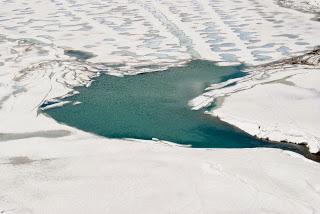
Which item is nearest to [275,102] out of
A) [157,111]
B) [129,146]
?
[157,111]

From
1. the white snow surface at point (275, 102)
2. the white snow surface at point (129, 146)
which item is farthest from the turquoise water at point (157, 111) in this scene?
the white snow surface at point (129, 146)

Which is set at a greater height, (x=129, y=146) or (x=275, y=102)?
(x=275, y=102)

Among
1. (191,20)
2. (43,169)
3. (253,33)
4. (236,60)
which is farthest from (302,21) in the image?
(43,169)

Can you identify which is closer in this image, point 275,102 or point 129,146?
point 129,146

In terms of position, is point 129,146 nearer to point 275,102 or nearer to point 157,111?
point 157,111

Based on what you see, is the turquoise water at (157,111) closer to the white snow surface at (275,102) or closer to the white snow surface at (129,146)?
the white snow surface at (275,102)

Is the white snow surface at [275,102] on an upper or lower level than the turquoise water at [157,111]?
upper

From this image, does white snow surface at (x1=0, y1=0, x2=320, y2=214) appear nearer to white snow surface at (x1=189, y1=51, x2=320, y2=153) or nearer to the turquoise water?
white snow surface at (x1=189, y1=51, x2=320, y2=153)

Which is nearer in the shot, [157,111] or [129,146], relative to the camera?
[129,146]
